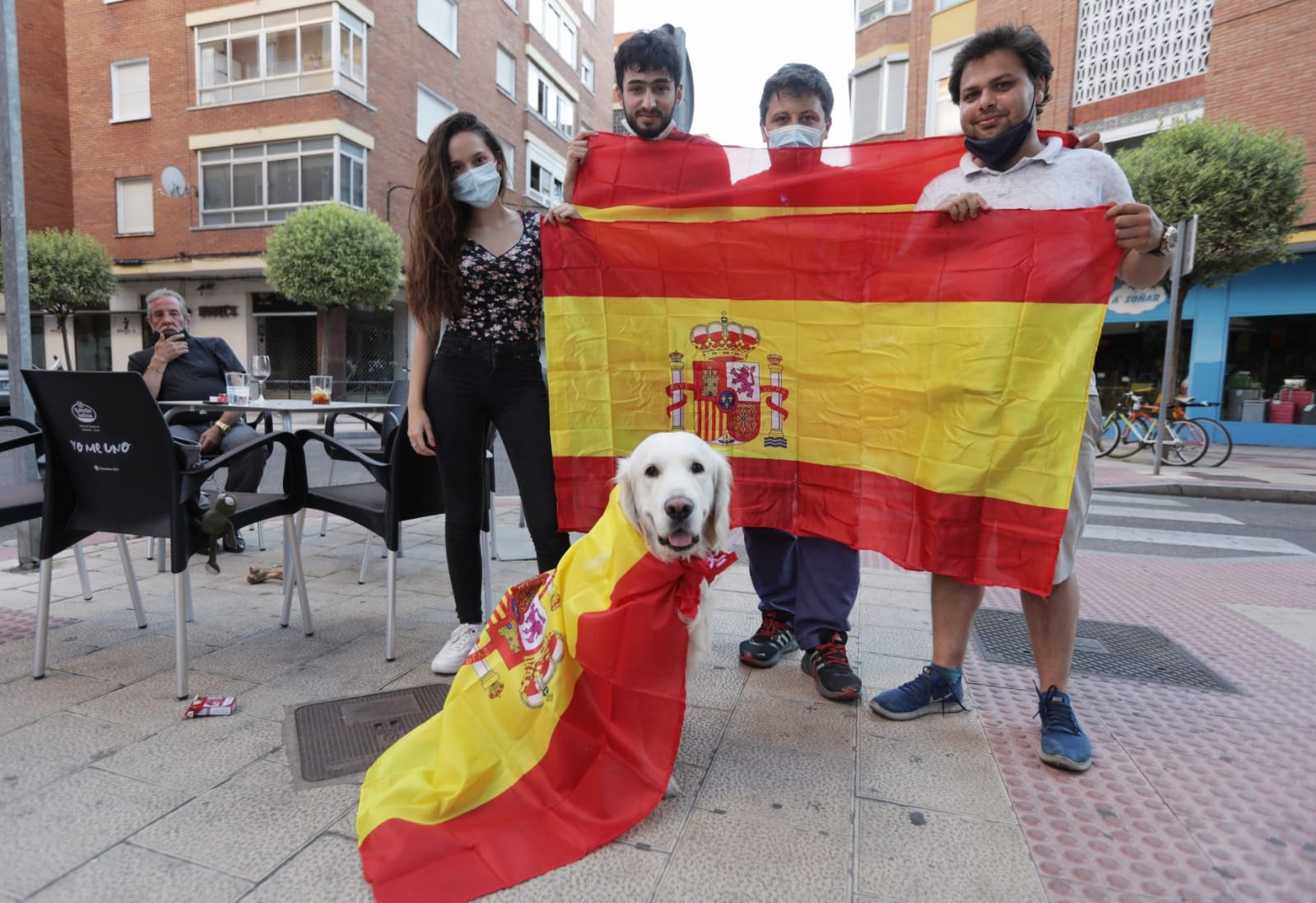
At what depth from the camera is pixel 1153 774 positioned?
7.22 ft

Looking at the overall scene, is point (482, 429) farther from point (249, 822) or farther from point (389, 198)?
point (389, 198)

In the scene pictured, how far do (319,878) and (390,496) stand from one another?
162 centimetres

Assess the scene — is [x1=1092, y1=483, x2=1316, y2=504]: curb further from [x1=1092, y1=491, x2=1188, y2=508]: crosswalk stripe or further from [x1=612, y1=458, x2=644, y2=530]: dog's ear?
[x1=612, y1=458, x2=644, y2=530]: dog's ear

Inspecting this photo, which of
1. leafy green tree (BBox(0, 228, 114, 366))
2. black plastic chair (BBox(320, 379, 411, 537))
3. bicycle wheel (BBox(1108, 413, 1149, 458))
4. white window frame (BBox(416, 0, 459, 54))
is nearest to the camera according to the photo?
black plastic chair (BBox(320, 379, 411, 537))

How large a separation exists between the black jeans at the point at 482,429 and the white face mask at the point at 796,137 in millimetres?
1371

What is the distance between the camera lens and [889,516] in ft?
8.69

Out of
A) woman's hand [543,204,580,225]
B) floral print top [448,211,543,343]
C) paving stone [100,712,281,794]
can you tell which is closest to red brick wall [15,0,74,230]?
floral print top [448,211,543,343]

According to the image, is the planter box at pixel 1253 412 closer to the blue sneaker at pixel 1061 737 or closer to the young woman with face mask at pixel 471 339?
the blue sneaker at pixel 1061 737

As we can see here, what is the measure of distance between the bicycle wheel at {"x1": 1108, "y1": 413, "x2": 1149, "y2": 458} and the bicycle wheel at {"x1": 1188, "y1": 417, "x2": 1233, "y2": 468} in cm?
73

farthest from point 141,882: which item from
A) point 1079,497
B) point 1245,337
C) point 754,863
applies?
point 1245,337

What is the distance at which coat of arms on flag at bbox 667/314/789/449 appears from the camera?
287 cm

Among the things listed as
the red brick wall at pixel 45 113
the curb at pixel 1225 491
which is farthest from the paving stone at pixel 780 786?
the red brick wall at pixel 45 113

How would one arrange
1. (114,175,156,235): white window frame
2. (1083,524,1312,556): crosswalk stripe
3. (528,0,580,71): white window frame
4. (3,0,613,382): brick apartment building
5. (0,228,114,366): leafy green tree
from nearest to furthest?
(1083,524,1312,556): crosswalk stripe, (0,228,114,366): leafy green tree, (3,0,613,382): brick apartment building, (114,175,156,235): white window frame, (528,0,580,71): white window frame

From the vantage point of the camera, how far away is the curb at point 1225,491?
8.59 m
